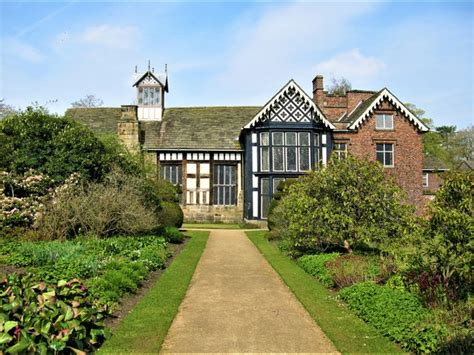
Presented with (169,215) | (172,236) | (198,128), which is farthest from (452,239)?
(198,128)

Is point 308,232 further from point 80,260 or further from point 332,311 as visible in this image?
point 80,260

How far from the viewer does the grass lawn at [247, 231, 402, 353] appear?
270 inches

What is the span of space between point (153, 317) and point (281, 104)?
22202 mm

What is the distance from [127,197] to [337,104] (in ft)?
75.5

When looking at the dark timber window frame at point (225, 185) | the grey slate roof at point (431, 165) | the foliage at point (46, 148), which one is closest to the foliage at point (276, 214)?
the dark timber window frame at point (225, 185)

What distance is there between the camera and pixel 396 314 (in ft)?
24.8

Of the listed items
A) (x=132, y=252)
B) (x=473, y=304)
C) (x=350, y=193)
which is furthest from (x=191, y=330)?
(x=350, y=193)

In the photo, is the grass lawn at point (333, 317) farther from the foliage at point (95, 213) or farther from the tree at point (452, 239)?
the foliage at point (95, 213)

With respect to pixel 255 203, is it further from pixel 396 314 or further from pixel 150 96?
pixel 396 314

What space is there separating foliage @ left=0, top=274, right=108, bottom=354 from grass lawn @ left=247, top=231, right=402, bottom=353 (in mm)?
3844

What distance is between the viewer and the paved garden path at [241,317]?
6914 millimetres

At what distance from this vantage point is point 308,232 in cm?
1402

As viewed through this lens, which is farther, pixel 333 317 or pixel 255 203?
pixel 255 203

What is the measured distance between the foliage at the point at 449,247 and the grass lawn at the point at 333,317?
1.45 m
